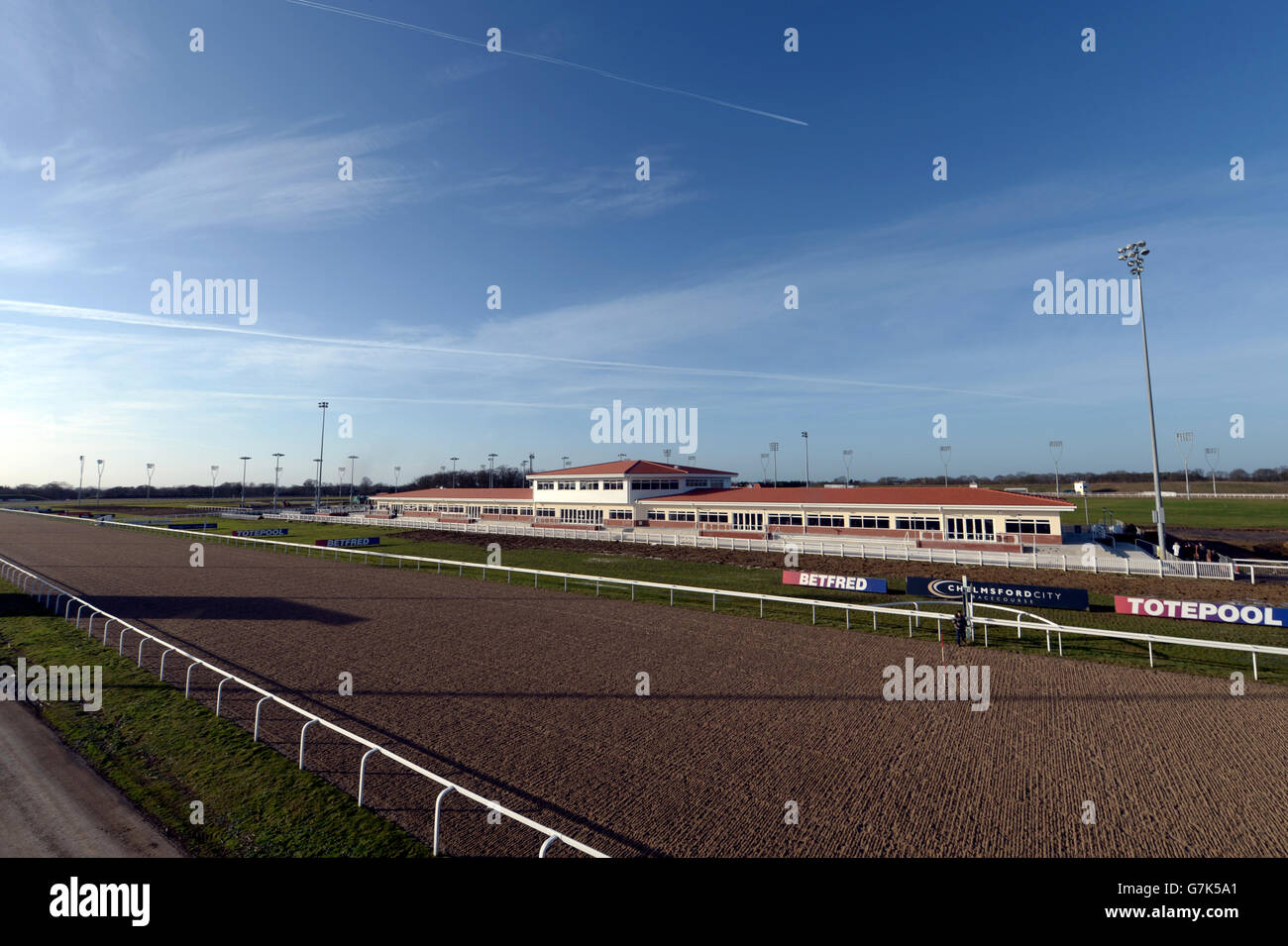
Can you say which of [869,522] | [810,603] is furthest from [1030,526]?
[810,603]

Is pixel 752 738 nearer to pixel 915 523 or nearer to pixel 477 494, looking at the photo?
pixel 915 523

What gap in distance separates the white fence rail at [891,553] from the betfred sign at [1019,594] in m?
5.45

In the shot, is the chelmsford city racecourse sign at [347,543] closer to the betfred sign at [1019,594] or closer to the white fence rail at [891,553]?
the white fence rail at [891,553]

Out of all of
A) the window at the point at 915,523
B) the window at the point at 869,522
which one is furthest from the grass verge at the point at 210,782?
the window at the point at 869,522

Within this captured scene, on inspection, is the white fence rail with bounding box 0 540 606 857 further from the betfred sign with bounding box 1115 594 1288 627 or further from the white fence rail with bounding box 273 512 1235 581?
the white fence rail with bounding box 273 512 1235 581

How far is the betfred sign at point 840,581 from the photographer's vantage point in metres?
21.2

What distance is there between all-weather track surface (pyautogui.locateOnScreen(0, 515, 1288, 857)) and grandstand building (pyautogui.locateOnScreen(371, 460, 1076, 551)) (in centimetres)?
1758

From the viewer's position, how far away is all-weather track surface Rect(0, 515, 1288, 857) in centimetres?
693

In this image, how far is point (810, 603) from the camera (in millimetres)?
17969

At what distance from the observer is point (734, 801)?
7.57 m

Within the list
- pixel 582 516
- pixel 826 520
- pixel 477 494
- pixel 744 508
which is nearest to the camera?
pixel 826 520

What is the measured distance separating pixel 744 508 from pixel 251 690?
102ft
